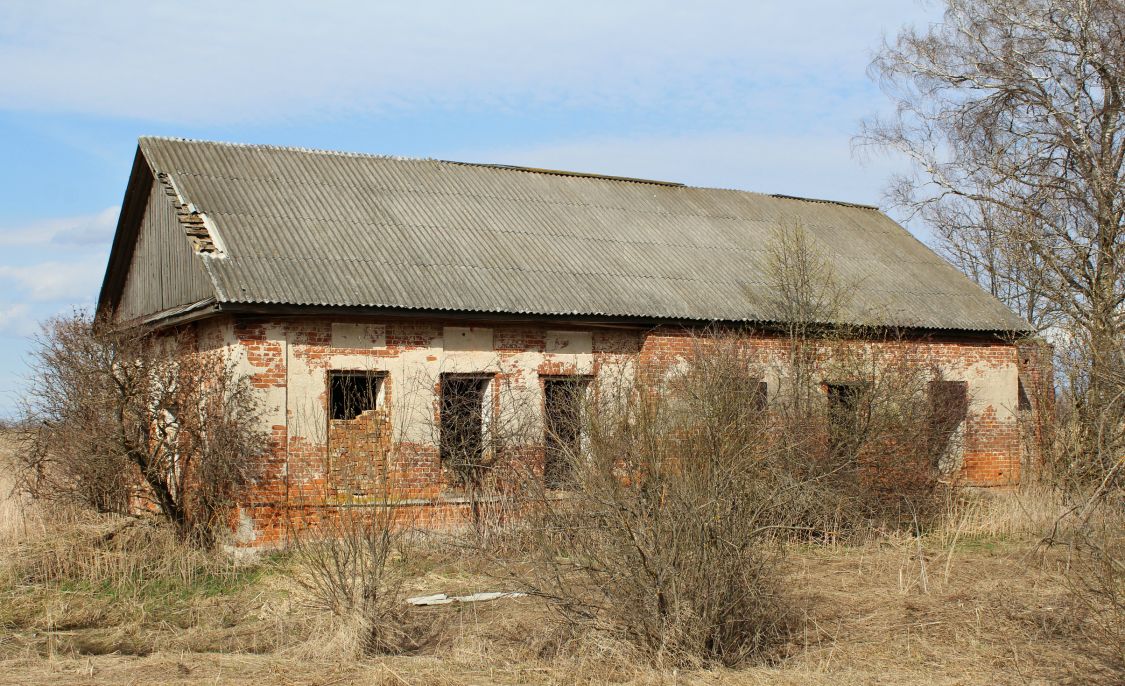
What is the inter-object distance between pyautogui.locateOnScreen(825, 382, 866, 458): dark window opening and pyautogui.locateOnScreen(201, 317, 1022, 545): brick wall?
0.82 meters

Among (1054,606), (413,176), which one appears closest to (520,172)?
(413,176)

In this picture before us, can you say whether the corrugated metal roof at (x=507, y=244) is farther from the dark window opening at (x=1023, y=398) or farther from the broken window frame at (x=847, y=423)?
the broken window frame at (x=847, y=423)

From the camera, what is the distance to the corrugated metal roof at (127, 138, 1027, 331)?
43.1 feet

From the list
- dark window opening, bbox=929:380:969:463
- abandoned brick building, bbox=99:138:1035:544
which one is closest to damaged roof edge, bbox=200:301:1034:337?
abandoned brick building, bbox=99:138:1035:544

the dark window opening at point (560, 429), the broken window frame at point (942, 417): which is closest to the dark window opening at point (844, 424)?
the broken window frame at point (942, 417)

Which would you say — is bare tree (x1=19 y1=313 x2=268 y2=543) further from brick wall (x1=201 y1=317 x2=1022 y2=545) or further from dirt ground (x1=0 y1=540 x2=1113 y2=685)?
dirt ground (x1=0 y1=540 x2=1113 y2=685)

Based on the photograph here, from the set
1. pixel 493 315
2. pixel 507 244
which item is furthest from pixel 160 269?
pixel 493 315

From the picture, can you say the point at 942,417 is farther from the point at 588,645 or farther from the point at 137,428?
the point at 137,428

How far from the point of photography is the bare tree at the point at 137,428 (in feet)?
36.4

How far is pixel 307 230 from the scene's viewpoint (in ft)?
45.4

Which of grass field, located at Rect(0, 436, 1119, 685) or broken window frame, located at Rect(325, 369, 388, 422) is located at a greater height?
broken window frame, located at Rect(325, 369, 388, 422)

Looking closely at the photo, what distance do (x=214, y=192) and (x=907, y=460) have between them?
9305 millimetres

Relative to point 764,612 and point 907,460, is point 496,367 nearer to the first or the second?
point 907,460

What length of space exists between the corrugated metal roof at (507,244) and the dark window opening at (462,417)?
984 mm
